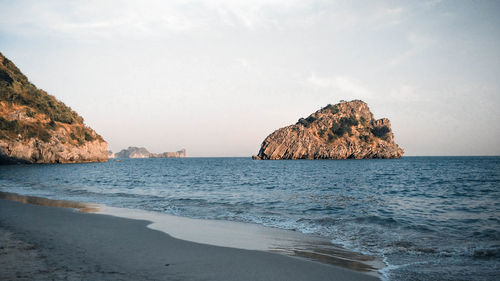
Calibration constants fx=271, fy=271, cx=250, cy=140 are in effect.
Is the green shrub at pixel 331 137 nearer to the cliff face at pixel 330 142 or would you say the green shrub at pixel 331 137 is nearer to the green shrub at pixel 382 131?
the cliff face at pixel 330 142

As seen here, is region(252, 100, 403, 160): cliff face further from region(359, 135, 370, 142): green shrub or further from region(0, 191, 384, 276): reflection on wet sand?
region(0, 191, 384, 276): reflection on wet sand

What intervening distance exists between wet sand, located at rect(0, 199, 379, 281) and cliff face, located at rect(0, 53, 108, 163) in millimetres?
105120

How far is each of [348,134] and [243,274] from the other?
196602 mm

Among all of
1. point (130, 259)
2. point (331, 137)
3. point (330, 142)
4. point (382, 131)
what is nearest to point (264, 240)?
point (130, 259)

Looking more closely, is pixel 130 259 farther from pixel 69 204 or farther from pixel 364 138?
pixel 364 138

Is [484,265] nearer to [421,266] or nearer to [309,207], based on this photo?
[421,266]

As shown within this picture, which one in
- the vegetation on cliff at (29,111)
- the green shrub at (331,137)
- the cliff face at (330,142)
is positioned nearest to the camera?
the vegetation on cliff at (29,111)

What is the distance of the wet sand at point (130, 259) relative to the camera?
18.9 ft

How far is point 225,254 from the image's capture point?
770cm

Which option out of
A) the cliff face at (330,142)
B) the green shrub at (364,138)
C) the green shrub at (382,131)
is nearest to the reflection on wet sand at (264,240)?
the cliff face at (330,142)

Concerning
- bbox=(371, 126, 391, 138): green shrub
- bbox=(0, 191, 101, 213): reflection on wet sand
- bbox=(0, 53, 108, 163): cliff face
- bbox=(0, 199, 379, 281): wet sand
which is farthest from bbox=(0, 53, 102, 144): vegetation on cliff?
bbox=(371, 126, 391, 138): green shrub

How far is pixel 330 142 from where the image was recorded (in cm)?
18638

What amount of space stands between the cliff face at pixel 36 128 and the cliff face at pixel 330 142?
11071 cm

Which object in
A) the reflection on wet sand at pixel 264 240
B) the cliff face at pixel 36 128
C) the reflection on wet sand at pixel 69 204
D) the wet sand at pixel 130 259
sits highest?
the cliff face at pixel 36 128
